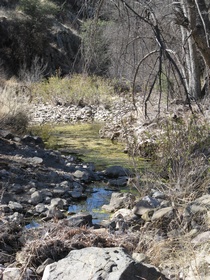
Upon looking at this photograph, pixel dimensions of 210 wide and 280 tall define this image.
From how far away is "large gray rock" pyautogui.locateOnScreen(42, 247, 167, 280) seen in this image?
3.23 m

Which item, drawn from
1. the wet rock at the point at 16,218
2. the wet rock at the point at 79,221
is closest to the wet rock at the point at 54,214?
the wet rock at the point at 16,218

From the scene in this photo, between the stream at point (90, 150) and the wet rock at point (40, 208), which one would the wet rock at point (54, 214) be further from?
the stream at point (90, 150)

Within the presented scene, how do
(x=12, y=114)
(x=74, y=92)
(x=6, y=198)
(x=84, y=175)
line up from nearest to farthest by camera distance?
(x=6, y=198)
(x=84, y=175)
(x=12, y=114)
(x=74, y=92)

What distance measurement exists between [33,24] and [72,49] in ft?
9.06

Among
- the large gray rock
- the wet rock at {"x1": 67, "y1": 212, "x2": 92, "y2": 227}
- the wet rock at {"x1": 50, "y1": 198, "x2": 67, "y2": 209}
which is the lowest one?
the wet rock at {"x1": 50, "y1": 198, "x2": 67, "y2": 209}

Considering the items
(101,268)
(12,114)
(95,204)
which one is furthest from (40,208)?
(12,114)

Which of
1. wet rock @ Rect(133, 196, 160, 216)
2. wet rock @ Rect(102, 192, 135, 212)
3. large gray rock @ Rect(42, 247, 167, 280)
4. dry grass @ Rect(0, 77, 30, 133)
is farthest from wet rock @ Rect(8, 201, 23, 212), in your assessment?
dry grass @ Rect(0, 77, 30, 133)

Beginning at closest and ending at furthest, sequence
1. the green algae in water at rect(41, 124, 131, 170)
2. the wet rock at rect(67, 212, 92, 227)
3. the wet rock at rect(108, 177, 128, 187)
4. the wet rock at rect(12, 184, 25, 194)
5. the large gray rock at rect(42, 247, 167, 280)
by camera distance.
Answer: the large gray rock at rect(42, 247, 167, 280)
the wet rock at rect(67, 212, 92, 227)
the wet rock at rect(12, 184, 25, 194)
the wet rock at rect(108, 177, 128, 187)
the green algae in water at rect(41, 124, 131, 170)

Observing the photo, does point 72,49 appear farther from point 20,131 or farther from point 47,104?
point 20,131

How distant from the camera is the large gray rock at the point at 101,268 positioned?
10.6 ft

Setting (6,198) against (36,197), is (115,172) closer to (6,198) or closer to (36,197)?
(36,197)

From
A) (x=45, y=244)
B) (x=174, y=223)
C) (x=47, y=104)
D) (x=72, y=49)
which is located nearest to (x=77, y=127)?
(x=47, y=104)

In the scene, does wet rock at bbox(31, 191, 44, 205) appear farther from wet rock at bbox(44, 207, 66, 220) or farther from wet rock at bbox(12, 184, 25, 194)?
wet rock at bbox(44, 207, 66, 220)

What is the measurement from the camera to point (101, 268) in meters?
3.31
